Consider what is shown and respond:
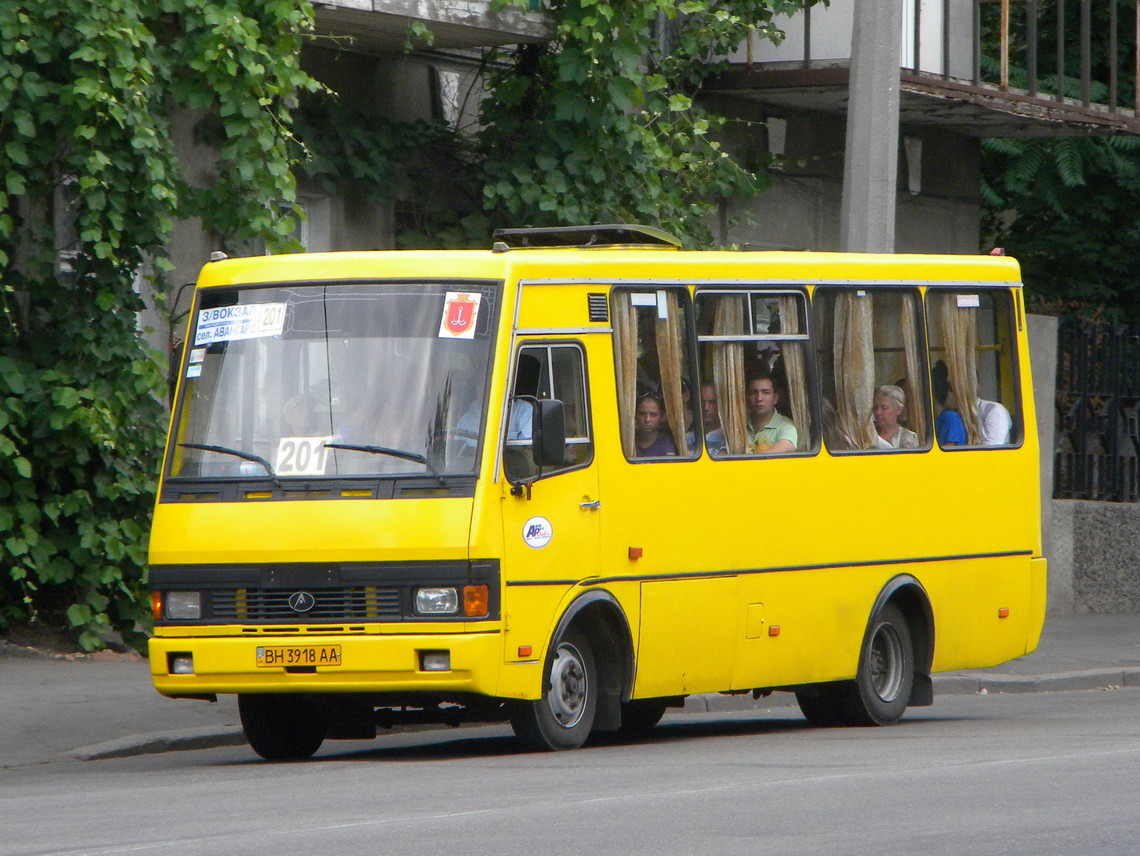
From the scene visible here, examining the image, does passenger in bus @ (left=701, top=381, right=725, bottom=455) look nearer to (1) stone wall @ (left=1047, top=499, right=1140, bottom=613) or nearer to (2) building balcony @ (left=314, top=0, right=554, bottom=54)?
(2) building balcony @ (left=314, top=0, right=554, bottom=54)

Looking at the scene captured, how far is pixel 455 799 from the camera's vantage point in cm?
881

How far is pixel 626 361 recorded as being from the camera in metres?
11.3

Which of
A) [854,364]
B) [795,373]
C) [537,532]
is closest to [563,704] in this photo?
[537,532]

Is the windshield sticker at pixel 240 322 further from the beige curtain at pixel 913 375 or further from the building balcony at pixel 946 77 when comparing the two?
the building balcony at pixel 946 77

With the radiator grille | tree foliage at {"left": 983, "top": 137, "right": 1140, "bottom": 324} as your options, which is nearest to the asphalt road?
the radiator grille

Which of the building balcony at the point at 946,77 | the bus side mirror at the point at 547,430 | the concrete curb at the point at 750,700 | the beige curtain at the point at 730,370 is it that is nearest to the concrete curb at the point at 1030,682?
the concrete curb at the point at 750,700

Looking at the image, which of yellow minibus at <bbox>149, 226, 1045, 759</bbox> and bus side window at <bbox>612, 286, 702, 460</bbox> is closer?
yellow minibus at <bbox>149, 226, 1045, 759</bbox>

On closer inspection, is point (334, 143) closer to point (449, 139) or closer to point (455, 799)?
point (449, 139)

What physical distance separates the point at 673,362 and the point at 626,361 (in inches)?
15.6

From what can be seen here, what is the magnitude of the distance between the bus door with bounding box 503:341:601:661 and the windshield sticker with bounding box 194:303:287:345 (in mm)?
1220

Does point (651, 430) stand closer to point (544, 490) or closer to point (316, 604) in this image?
point (544, 490)

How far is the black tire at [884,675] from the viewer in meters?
12.8

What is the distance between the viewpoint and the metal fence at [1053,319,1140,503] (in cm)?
2212

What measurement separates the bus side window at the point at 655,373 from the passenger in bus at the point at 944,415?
2111 millimetres
